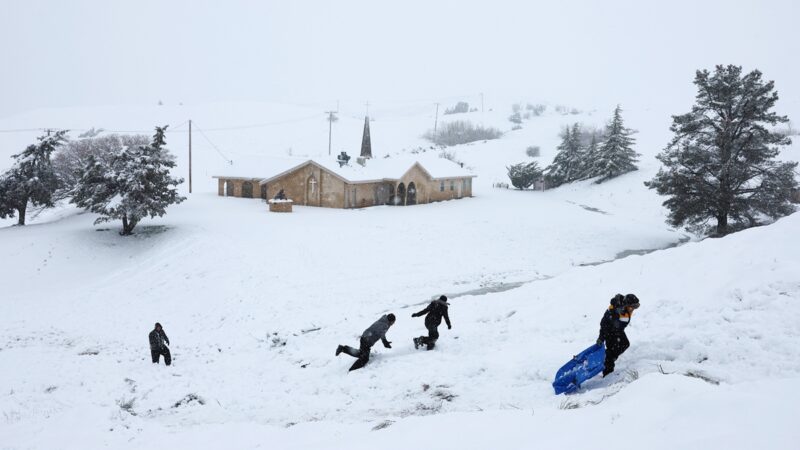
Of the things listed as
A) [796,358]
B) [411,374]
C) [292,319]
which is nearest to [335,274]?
[292,319]

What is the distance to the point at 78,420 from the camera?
11.6 metres

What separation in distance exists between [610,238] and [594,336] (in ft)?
83.3

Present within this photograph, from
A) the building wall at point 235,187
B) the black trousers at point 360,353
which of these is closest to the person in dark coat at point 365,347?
the black trousers at point 360,353

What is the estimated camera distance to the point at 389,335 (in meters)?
15.9

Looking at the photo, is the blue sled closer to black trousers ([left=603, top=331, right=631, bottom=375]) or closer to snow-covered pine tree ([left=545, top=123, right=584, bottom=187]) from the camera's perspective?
black trousers ([left=603, top=331, right=631, bottom=375])

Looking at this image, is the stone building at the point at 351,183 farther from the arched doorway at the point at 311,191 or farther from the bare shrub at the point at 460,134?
the bare shrub at the point at 460,134

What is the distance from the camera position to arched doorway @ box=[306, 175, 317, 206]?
4488 centimetres

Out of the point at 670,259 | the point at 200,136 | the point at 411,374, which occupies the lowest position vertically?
the point at 411,374

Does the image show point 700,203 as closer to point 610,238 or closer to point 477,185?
point 610,238

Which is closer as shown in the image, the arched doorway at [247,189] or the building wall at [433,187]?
the building wall at [433,187]

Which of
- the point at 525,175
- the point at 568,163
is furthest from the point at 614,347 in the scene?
the point at 568,163

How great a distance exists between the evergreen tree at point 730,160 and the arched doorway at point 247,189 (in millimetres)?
35596

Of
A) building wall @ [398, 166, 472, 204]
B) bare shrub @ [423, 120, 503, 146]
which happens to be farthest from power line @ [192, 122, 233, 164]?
bare shrub @ [423, 120, 503, 146]

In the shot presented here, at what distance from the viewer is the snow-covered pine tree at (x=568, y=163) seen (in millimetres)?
64756
